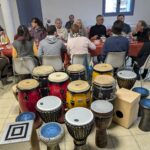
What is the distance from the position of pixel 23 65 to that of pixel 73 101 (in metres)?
1.27

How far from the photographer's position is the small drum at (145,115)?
6.93ft

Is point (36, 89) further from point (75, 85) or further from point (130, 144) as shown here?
point (130, 144)

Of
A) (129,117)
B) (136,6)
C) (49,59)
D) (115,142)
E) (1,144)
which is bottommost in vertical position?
(115,142)

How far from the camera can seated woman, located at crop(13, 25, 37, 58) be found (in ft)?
9.73

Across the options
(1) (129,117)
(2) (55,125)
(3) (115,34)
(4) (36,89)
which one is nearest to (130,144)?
(1) (129,117)

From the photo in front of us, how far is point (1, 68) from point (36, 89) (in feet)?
5.00

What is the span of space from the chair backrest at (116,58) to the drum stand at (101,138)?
1384 mm

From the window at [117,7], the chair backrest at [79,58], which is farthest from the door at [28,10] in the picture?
the chair backrest at [79,58]

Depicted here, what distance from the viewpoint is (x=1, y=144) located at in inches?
55.0

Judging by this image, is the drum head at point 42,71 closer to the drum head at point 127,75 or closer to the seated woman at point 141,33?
the drum head at point 127,75

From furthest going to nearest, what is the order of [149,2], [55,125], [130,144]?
[149,2] → [130,144] → [55,125]

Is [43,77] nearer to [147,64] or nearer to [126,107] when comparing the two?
[126,107]

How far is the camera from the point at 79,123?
1673mm

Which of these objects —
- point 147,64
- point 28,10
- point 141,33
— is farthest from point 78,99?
point 28,10
